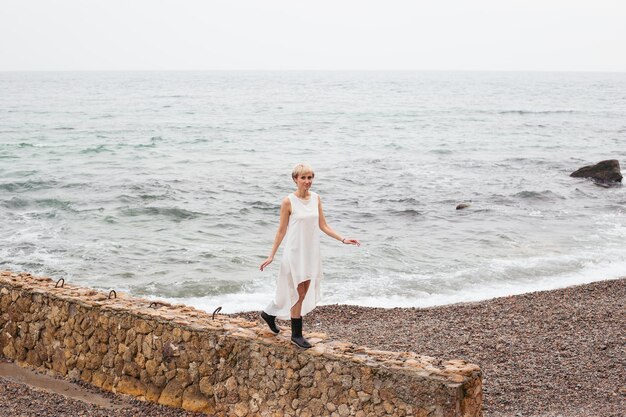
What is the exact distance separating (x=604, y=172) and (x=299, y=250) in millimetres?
30175

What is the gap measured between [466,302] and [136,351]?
29.3 ft

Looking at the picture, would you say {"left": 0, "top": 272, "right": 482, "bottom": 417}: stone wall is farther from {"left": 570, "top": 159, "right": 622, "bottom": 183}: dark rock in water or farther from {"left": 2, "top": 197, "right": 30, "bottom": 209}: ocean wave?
{"left": 570, "top": 159, "right": 622, "bottom": 183}: dark rock in water

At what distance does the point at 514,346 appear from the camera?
10930 mm

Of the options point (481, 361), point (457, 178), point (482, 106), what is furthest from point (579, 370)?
point (482, 106)

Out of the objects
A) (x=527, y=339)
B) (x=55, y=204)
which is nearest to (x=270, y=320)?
(x=527, y=339)

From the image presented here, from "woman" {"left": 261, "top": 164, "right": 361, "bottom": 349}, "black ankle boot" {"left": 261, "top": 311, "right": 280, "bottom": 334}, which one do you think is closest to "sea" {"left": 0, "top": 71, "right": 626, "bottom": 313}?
"black ankle boot" {"left": 261, "top": 311, "right": 280, "bottom": 334}

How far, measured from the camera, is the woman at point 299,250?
735 cm

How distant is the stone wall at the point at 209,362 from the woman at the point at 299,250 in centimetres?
49

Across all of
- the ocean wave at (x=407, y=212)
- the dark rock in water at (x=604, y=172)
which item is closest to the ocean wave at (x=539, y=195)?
the dark rock in water at (x=604, y=172)

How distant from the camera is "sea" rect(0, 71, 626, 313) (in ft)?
58.5

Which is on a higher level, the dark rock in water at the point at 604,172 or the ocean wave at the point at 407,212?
the dark rock in water at the point at 604,172

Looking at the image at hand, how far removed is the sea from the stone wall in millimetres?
6062

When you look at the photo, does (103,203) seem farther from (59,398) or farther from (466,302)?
(59,398)

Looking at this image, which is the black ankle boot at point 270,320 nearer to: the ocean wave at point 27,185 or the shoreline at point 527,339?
the shoreline at point 527,339
